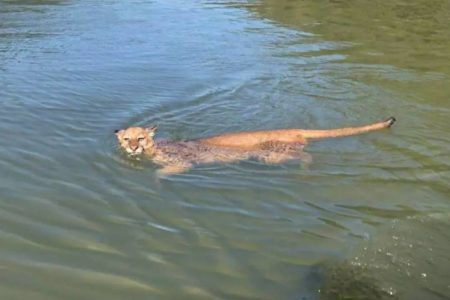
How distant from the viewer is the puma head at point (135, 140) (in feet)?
26.3

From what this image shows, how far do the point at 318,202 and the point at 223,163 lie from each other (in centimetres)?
155

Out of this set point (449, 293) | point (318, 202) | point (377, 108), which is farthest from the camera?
point (377, 108)

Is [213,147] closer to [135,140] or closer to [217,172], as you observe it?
[217,172]

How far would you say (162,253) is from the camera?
18.1 feet

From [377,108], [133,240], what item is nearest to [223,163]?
[133,240]

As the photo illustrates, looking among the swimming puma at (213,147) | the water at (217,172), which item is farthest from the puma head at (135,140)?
the water at (217,172)

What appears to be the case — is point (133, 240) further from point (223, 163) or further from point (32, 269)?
point (223, 163)

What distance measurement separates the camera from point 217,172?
771 centimetres

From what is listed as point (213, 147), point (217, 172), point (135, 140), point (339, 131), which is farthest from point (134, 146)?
point (339, 131)

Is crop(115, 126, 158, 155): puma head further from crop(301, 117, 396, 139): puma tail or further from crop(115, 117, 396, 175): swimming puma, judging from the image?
crop(301, 117, 396, 139): puma tail

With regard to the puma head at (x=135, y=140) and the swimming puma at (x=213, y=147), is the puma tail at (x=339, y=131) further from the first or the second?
the puma head at (x=135, y=140)

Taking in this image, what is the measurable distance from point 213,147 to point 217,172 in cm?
60

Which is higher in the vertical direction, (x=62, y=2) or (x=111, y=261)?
(x=62, y=2)

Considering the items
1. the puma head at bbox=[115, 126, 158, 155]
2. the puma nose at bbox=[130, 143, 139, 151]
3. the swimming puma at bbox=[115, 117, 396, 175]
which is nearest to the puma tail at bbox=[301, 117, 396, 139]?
the swimming puma at bbox=[115, 117, 396, 175]
